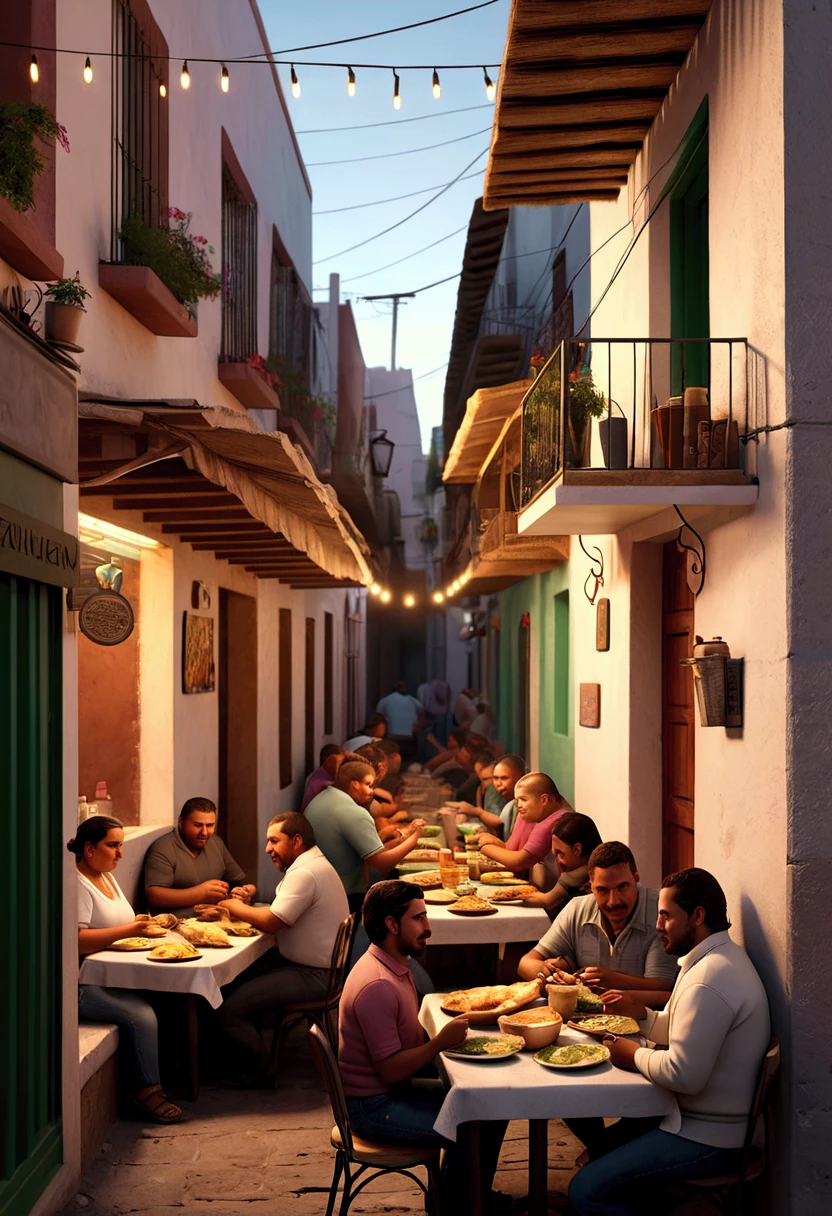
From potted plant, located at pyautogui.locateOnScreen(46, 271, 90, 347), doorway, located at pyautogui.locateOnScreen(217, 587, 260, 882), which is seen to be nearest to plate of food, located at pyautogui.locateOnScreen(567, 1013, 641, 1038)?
potted plant, located at pyautogui.locateOnScreen(46, 271, 90, 347)

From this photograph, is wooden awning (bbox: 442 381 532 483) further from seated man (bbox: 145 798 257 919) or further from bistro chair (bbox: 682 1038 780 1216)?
bistro chair (bbox: 682 1038 780 1216)

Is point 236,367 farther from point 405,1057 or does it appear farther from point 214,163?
point 405,1057

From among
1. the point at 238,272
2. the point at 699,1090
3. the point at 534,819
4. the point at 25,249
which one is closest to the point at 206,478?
the point at 25,249

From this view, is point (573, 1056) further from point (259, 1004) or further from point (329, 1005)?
point (259, 1004)

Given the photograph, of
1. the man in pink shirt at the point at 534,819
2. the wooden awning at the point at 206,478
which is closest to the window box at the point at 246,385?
the wooden awning at the point at 206,478

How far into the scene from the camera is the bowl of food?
15.7 ft

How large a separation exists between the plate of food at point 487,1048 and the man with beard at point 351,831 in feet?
11.3

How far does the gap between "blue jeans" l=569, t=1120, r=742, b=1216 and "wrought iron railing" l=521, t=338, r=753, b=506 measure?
2713 millimetres

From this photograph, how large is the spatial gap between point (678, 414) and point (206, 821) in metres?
4.28

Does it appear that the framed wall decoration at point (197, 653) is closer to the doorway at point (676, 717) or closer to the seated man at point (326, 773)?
the seated man at point (326, 773)

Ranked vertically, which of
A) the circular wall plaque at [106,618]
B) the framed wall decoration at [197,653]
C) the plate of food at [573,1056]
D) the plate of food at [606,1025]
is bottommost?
the plate of food at [573,1056]

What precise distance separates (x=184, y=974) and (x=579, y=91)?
515cm

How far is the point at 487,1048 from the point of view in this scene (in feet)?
15.6

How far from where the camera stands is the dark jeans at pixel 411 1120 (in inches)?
186
